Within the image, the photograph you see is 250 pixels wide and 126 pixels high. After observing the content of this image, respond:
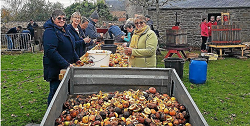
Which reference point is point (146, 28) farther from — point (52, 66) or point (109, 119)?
point (109, 119)

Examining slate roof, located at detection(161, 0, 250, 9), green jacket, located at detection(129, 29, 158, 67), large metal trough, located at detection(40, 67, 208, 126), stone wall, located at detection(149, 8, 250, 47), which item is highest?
slate roof, located at detection(161, 0, 250, 9)

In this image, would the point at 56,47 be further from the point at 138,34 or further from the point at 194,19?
the point at 194,19

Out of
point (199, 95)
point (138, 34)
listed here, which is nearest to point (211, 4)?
point (199, 95)

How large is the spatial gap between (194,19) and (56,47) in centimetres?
1580

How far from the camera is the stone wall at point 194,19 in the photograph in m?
18.1

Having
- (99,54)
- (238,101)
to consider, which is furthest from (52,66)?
(238,101)

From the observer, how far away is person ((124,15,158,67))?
468 cm

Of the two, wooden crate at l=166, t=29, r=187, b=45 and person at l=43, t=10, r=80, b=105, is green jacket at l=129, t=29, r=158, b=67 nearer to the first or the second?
person at l=43, t=10, r=80, b=105

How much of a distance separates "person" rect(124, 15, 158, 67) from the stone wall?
13922mm

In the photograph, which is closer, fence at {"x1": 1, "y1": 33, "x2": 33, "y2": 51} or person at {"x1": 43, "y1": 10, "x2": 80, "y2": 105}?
person at {"x1": 43, "y1": 10, "x2": 80, "y2": 105}

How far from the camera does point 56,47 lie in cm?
426

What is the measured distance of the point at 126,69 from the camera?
3.64m

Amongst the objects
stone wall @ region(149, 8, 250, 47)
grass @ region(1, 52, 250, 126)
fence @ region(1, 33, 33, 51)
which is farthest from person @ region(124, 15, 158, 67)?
stone wall @ region(149, 8, 250, 47)

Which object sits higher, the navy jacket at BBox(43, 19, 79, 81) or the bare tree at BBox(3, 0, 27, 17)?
the bare tree at BBox(3, 0, 27, 17)
